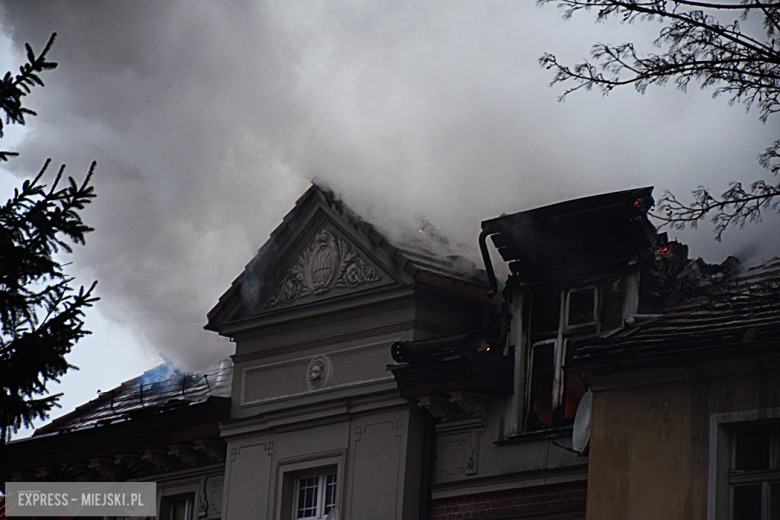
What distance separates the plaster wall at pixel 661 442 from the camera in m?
12.8

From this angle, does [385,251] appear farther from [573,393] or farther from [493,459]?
[573,393]

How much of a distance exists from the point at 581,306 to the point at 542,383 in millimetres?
1137

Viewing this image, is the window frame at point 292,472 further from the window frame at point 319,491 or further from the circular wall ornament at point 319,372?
the circular wall ornament at point 319,372

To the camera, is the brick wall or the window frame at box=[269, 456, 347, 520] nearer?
the brick wall

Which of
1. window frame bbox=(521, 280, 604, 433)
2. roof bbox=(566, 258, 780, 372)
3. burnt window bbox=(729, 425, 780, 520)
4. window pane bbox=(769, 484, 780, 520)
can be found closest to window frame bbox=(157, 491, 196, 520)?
window frame bbox=(521, 280, 604, 433)

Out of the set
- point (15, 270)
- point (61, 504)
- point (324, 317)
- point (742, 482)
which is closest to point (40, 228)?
point (15, 270)

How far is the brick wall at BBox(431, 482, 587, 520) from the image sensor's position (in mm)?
15734

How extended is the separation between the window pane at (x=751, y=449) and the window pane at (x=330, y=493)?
7191 millimetres

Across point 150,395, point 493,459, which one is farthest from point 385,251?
point 150,395

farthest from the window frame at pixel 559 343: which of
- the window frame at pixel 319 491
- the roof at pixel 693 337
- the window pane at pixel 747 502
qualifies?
the window pane at pixel 747 502

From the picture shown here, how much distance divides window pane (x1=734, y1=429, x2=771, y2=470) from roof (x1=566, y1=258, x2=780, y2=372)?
857 millimetres

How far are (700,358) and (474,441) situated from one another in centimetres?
489

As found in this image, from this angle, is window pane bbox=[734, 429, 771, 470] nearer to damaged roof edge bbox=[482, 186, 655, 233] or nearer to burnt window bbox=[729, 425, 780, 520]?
burnt window bbox=[729, 425, 780, 520]

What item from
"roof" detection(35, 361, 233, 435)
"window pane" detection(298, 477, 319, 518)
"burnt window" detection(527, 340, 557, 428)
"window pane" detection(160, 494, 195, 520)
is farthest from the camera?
"roof" detection(35, 361, 233, 435)
